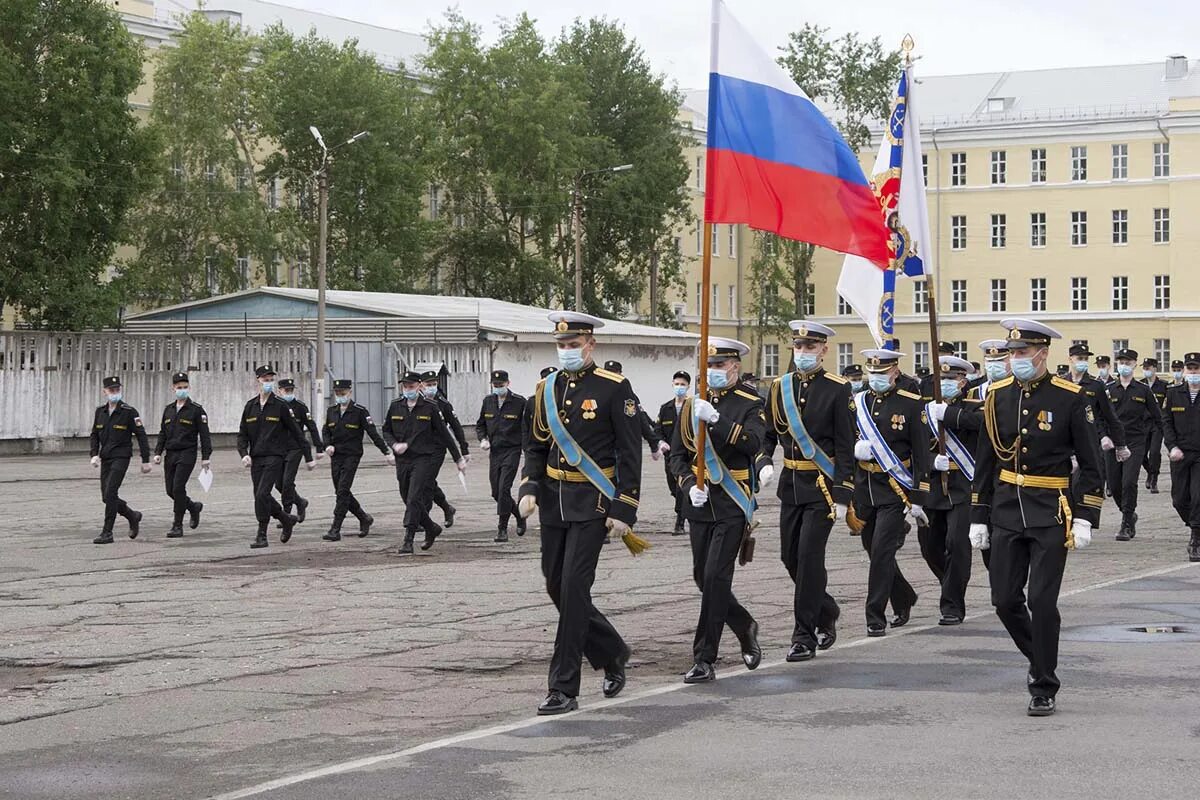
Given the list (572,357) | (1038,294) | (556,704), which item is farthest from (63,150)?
(1038,294)

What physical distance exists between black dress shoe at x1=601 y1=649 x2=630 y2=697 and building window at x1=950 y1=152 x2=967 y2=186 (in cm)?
8335

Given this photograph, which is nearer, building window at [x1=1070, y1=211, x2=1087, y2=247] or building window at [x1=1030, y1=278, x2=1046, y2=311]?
building window at [x1=1070, y1=211, x2=1087, y2=247]

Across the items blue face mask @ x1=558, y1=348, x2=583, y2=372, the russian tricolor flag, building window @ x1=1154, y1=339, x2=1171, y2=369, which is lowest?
blue face mask @ x1=558, y1=348, x2=583, y2=372

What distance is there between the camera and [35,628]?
12758 millimetres

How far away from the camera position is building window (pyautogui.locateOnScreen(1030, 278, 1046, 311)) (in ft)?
294

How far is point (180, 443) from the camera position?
66.1ft

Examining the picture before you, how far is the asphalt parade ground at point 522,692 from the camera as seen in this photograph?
758 cm

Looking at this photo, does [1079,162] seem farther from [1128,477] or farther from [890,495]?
[890,495]

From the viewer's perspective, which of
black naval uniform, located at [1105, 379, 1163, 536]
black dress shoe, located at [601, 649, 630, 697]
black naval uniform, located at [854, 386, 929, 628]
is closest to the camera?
black dress shoe, located at [601, 649, 630, 697]

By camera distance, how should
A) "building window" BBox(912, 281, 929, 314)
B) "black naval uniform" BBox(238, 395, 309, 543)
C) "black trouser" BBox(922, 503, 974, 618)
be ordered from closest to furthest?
"black trouser" BBox(922, 503, 974, 618), "black naval uniform" BBox(238, 395, 309, 543), "building window" BBox(912, 281, 929, 314)

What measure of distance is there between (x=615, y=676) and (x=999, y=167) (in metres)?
83.3

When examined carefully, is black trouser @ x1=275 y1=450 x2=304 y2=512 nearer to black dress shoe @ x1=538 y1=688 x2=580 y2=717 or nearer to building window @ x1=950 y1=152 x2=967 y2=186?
black dress shoe @ x1=538 y1=688 x2=580 y2=717

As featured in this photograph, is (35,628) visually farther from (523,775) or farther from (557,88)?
(557,88)

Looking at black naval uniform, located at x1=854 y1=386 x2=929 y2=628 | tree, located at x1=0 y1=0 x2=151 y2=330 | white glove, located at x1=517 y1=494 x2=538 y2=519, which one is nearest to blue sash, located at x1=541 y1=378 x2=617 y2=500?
white glove, located at x1=517 y1=494 x2=538 y2=519
